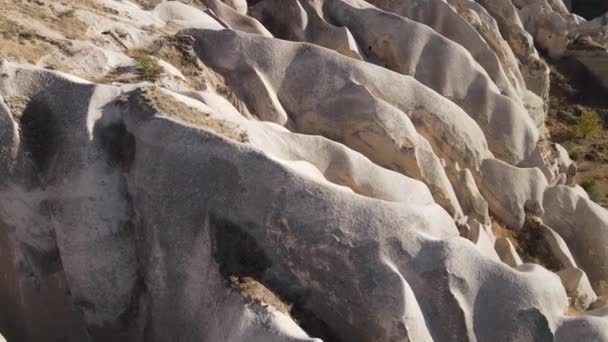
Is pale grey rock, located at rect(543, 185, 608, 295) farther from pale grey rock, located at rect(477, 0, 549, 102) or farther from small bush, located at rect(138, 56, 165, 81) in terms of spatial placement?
pale grey rock, located at rect(477, 0, 549, 102)

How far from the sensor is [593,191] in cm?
1213

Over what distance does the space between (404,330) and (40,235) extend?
3.02 m

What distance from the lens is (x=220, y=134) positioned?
5.57 meters

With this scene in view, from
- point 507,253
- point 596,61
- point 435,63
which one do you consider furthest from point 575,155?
point 507,253

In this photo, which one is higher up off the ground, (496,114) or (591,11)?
(496,114)

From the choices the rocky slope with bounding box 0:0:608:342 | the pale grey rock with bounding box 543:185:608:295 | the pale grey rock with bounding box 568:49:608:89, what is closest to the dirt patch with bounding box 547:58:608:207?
the pale grey rock with bounding box 568:49:608:89

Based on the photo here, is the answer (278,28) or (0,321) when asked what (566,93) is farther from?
(0,321)

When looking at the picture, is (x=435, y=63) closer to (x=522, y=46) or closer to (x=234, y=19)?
(x=234, y=19)

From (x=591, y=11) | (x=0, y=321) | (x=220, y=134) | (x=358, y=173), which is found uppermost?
(x=220, y=134)

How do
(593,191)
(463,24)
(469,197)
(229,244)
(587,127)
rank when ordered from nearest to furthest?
(229,244) → (469,197) → (593,191) → (463,24) → (587,127)

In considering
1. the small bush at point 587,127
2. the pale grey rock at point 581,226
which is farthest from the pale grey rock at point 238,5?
the small bush at point 587,127

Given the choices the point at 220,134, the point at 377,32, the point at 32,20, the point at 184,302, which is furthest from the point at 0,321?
the point at 377,32

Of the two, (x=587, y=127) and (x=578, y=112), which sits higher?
(x=587, y=127)

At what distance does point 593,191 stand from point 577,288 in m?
5.31
